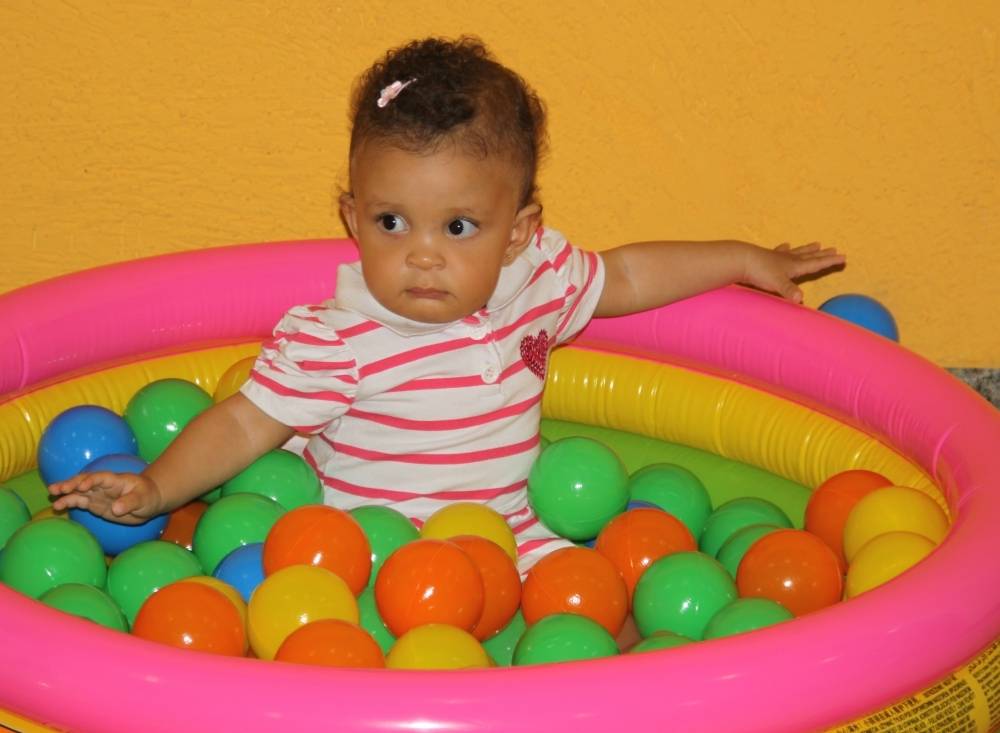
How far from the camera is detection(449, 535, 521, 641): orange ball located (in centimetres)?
157

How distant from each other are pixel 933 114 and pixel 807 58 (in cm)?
23

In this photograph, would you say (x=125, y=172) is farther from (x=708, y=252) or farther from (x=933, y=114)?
(x=933, y=114)

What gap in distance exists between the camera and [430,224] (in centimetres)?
158

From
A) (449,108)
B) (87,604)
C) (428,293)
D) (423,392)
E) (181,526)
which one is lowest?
(181,526)

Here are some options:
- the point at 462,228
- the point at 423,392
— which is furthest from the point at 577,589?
the point at 462,228

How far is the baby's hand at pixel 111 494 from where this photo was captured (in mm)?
1541

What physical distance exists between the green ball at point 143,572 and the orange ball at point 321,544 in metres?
0.12

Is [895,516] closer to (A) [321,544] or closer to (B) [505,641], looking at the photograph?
(B) [505,641]

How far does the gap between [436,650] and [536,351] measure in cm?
52

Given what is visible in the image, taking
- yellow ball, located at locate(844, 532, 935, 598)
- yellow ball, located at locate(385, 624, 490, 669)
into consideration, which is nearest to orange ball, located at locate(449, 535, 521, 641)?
yellow ball, located at locate(385, 624, 490, 669)

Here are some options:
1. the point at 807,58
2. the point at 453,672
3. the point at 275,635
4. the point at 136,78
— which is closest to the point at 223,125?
A: the point at 136,78

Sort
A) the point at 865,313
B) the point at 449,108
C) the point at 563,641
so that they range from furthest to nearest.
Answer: the point at 865,313 → the point at 449,108 → the point at 563,641

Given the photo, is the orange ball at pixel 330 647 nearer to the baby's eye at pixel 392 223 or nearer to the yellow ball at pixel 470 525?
the yellow ball at pixel 470 525

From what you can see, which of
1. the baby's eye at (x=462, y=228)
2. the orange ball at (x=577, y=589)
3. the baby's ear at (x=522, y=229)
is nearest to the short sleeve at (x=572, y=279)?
the baby's ear at (x=522, y=229)
